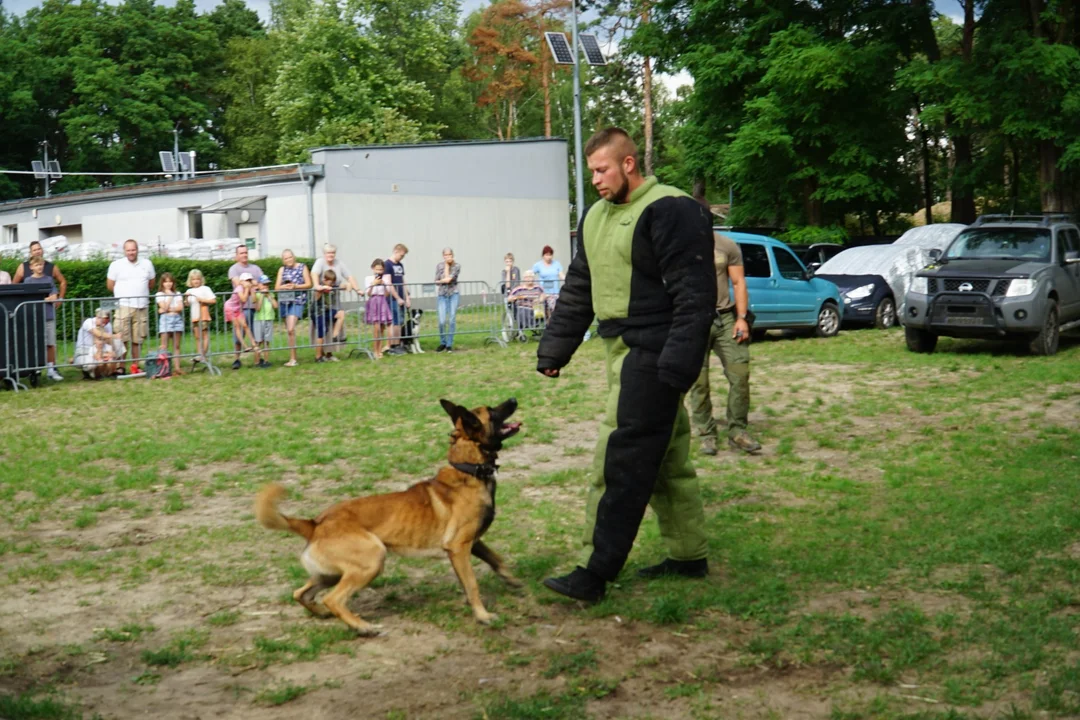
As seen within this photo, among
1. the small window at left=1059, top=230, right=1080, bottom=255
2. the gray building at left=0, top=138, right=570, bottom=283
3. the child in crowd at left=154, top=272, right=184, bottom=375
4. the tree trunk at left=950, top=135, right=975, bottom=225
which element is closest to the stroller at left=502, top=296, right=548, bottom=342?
the child in crowd at left=154, top=272, right=184, bottom=375

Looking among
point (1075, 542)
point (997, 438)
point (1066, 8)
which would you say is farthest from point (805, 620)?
point (1066, 8)

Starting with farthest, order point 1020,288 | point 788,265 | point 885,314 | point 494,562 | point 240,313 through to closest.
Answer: point 885,314, point 788,265, point 240,313, point 1020,288, point 494,562

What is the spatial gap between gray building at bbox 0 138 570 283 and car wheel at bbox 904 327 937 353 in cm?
1936

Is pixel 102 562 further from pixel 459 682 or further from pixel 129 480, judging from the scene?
pixel 459 682

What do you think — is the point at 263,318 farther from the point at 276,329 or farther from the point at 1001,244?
the point at 1001,244

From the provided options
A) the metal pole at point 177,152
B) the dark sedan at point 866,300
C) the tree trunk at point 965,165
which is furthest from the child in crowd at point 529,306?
the metal pole at point 177,152

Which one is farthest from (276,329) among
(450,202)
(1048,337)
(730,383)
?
(450,202)

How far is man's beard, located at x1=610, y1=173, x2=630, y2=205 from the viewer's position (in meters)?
5.50

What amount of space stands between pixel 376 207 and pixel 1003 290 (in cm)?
2115

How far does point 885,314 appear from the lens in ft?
72.0

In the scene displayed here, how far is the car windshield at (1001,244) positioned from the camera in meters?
17.2

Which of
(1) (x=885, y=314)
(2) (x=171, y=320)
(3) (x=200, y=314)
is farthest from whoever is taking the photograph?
(1) (x=885, y=314)

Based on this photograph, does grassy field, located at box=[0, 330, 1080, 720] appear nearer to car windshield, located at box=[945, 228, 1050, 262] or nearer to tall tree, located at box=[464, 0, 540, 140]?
car windshield, located at box=[945, 228, 1050, 262]

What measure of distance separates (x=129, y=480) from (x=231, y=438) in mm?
1861
